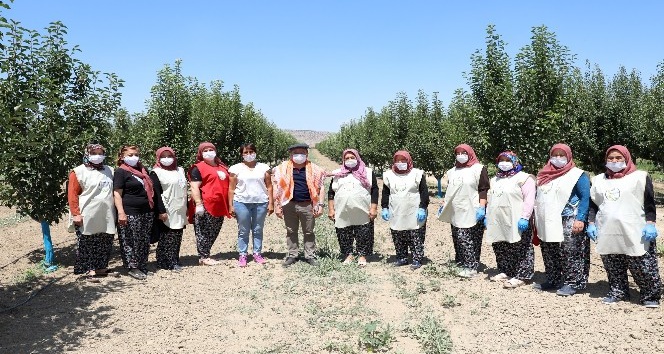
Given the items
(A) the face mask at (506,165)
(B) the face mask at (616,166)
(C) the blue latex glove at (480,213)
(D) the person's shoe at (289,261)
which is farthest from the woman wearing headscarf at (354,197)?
(B) the face mask at (616,166)

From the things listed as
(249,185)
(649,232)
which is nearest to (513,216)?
(649,232)

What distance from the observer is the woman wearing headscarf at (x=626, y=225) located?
16.2ft

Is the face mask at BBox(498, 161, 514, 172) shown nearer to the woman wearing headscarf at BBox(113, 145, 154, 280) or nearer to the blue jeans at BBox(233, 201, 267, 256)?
the blue jeans at BBox(233, 201, 267, 256)

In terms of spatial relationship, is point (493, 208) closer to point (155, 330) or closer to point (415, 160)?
point (155, 330)

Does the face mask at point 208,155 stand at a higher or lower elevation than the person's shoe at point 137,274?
higher

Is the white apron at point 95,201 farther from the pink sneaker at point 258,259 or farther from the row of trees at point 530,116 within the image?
the row of trees at point 530,116

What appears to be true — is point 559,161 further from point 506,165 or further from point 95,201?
point 95,201

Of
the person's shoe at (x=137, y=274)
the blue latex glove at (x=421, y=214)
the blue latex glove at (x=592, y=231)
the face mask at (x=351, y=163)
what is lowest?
the person's shoe at (x=137, y=274)

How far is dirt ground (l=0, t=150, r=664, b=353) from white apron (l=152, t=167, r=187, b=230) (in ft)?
2.55

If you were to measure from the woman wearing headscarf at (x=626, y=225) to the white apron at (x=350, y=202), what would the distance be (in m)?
2.81

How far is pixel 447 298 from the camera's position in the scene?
5.50 meters

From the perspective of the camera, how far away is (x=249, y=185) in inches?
272

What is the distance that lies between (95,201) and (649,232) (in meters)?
6.39

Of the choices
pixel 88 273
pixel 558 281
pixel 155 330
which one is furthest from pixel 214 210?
pixel 558 281
